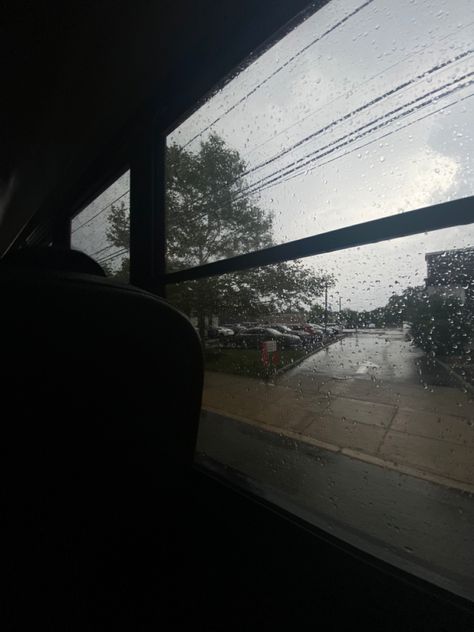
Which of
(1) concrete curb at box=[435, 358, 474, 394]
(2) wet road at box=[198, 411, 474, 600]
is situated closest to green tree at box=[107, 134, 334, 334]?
(1) concrete curb at box=[435, 358, 474, 394]

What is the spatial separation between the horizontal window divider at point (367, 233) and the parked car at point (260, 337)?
0.92 ft

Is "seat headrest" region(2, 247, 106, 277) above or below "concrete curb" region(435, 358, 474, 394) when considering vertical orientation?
above

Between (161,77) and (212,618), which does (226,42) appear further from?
(212,618)

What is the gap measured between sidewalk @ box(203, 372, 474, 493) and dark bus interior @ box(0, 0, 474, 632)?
11.5 inches

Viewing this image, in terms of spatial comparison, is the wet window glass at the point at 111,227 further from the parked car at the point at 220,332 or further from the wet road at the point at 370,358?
the wet road at the point at 370,358

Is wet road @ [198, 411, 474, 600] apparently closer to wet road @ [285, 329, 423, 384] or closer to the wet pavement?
the wet pavement

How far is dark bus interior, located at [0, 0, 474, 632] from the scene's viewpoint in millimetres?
354

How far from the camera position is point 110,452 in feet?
1.29

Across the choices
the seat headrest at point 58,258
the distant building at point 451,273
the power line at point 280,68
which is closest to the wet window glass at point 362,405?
the distant building at point 451,273

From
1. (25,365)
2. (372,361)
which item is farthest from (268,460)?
(25,365)

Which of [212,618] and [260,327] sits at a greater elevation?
[260,327]

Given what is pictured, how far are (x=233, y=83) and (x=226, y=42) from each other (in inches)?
5.7

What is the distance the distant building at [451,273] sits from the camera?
2.47ft

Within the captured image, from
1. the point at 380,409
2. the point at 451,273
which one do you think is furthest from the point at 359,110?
the point at 380,409
